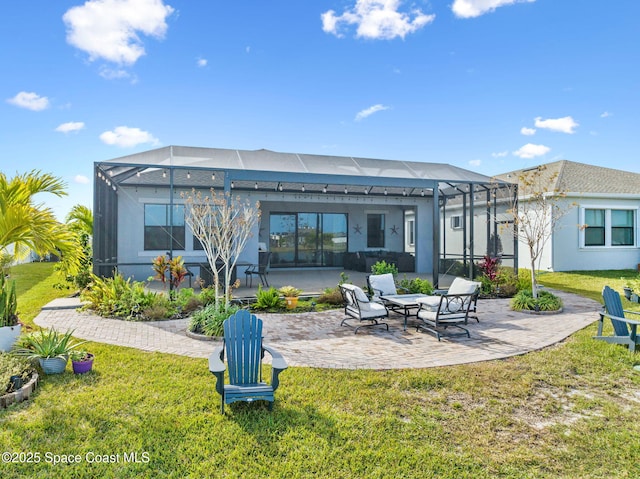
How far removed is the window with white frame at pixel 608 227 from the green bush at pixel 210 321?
1573 centimetres

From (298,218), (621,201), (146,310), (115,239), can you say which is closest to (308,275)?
(298,218)

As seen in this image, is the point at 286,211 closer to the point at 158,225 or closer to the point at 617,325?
the point at 158,225

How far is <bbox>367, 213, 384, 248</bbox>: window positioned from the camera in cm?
1836

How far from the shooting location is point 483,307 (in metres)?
9.67

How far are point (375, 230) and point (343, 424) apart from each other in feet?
49.6

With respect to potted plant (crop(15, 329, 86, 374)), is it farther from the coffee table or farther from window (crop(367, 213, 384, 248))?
window (crop(367, 213, 384, 248))

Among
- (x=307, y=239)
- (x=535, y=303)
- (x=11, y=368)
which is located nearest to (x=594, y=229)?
(x=535, y=303)

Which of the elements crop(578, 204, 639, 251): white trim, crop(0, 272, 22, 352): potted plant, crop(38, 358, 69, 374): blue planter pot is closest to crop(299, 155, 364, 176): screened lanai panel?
crop(0, 272, 22, 352): potted plant

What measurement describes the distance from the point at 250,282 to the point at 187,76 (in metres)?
6.36

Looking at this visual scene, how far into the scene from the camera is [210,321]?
6980 mm

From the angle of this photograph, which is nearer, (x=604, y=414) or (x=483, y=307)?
(x=604, y=414)

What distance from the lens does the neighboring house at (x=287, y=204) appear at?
1016cm

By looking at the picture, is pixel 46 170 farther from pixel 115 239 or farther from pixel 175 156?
pixel 115 239

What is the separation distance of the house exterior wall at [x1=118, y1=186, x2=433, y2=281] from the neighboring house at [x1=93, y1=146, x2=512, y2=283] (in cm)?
3
